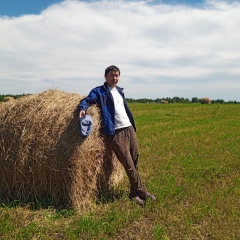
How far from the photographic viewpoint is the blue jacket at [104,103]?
213 inches

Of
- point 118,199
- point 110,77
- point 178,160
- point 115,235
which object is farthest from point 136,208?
point 178,160

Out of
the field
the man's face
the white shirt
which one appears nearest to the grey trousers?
the white shirt

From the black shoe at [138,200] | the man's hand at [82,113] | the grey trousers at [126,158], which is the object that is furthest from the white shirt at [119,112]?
the black shoe at [138,200]

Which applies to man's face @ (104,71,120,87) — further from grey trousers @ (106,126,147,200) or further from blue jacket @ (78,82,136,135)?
grey trousers @ (106,126,147,200)

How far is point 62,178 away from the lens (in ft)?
16.9

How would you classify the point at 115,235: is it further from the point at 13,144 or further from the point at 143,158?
the point at 143,158

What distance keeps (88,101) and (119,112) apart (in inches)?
23.1

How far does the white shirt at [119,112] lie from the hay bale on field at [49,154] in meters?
A: 0.34

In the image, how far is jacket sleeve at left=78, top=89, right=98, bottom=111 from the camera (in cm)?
534

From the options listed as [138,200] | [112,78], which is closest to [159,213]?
[138,200]

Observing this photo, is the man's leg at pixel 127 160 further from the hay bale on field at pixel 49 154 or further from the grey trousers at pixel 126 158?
the hay bale on field at pixel 49 154

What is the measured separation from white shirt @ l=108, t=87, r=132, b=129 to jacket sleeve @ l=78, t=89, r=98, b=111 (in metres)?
0.31

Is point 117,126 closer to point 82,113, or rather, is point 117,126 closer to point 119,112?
point 119,112

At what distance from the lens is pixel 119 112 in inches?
220
